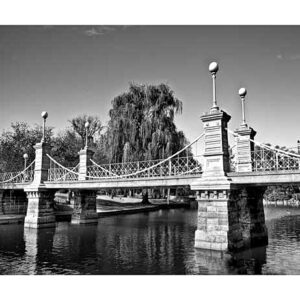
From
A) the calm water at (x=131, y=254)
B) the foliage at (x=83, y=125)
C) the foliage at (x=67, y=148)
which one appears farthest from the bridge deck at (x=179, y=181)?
the foliage at (x=83, y=125)

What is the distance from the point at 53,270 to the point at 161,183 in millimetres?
5382

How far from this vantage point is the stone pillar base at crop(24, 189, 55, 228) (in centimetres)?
1812

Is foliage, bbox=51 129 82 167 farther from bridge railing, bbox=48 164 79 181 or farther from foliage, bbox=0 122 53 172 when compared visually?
bridge railing, bbox=48 164 79 181

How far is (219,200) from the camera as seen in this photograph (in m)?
10.6

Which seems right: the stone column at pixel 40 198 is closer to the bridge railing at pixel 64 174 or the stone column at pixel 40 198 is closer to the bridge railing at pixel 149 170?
the bridge railing at pixel 64 174

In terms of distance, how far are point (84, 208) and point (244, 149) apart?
1103 cm

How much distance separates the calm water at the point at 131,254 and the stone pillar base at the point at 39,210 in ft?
4.28

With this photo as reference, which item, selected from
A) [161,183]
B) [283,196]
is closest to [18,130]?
[161,183]

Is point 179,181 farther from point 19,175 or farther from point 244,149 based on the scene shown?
point 19,175

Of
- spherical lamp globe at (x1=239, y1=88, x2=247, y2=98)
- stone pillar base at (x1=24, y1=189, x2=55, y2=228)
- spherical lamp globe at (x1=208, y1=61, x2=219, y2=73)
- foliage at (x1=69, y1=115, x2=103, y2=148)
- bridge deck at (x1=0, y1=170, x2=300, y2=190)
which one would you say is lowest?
stone pillar base at (x1=24, y1=189, x2=55, y2=228)

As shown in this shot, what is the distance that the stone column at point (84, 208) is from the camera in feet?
64.2

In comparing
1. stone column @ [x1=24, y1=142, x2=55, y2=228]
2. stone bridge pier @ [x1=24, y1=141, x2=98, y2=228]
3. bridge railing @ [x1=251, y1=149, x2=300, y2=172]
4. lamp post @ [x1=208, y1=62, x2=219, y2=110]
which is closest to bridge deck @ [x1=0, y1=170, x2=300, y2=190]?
bridge railing @ [x1=251, y1=149, x2=300, y2=172]

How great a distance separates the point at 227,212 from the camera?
1048cm

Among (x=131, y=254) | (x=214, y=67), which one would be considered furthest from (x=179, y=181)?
(x=214, y=67)
